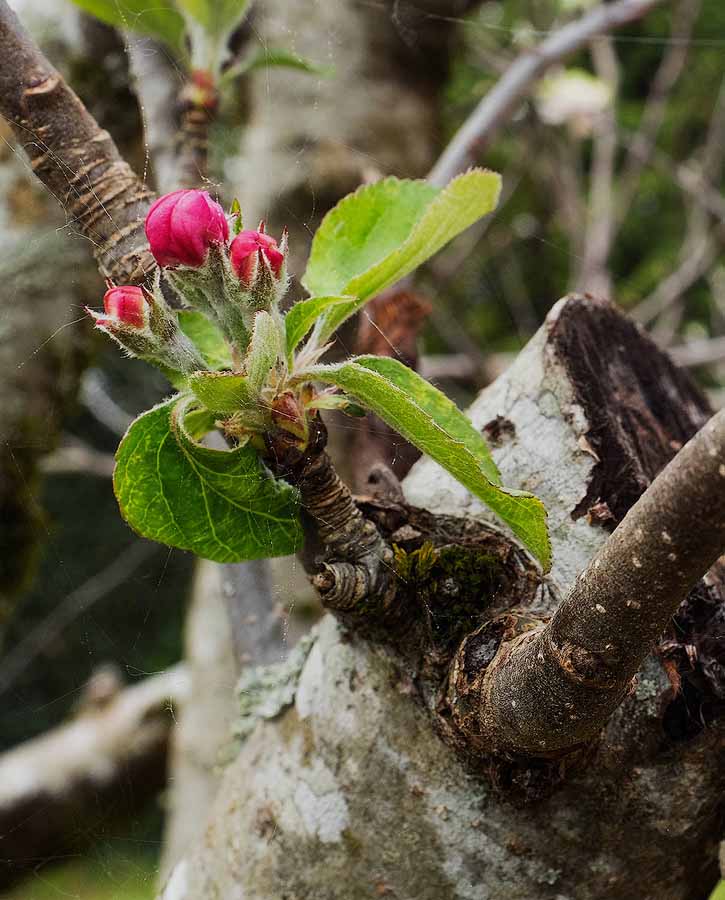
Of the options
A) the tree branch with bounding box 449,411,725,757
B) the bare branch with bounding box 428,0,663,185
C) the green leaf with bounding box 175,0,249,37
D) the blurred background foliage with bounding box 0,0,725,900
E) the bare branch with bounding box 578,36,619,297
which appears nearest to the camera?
the tree branch with bounding box 449,411,725,757

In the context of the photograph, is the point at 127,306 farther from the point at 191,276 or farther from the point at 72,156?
the point at 72,156

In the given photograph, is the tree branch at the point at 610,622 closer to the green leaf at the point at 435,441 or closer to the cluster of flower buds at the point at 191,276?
the green leaf at the point at 435,441

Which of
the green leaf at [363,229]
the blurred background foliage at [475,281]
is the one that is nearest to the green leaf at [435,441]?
the green leaf at [363,229]

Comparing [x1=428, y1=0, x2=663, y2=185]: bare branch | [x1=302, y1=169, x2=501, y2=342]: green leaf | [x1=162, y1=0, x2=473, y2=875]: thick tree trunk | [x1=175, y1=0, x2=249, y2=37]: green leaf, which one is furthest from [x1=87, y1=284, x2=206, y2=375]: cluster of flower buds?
[x1=162, y1=0, x2=473, y2=875]: thick tree trunk

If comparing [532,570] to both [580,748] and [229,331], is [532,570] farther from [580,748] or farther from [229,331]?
[229,331]

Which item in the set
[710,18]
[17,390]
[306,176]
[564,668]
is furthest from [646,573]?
[710,18]

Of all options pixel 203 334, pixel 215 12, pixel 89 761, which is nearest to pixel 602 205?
pixel 215 12

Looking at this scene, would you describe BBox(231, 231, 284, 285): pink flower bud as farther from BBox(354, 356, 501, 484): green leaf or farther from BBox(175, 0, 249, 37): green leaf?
BBox(175, 0, 249, 37): green leaf
